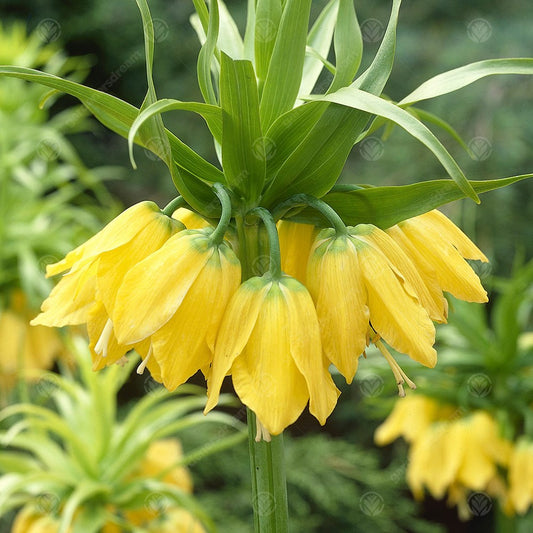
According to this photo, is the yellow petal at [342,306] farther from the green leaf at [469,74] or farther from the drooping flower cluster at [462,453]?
the drooping flower cluster at [462,453]

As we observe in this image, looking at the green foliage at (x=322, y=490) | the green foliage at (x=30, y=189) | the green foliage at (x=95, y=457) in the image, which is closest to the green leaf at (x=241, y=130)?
the green foliage at (x=95, y=457)

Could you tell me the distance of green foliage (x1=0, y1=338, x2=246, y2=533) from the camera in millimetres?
1050

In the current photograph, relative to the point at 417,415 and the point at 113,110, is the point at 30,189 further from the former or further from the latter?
the point at 113,110

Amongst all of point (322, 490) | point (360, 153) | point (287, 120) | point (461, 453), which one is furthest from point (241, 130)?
point (360, 153)

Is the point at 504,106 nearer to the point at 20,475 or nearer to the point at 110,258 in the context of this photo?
the point at 20,475

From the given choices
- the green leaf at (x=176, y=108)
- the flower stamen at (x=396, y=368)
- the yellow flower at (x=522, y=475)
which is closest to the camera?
the green leaf at (x=176, y=108)

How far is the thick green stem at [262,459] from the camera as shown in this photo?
56 cm

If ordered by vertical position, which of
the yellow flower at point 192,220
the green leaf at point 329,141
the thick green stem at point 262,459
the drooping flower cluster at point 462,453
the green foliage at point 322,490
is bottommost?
the green foliage at point 322,490

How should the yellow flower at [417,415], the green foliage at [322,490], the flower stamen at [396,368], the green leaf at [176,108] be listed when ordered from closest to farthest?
the green leaf at [176,108] < the flower stamen at [396,368] < the yellow flower at [417,415] < the green foliage at [322,490]

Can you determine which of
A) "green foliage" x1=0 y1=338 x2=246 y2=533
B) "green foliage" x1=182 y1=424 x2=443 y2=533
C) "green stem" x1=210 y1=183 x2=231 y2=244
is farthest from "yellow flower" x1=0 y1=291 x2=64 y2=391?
"green stem" x1=210 y1=183 x2=231 y2=244

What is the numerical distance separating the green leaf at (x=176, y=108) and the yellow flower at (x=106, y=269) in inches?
2.8

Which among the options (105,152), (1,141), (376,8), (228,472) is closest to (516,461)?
(228,472)

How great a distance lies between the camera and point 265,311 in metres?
0.50

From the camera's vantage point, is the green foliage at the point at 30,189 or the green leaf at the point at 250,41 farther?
the green foliage at the point at 30,189
